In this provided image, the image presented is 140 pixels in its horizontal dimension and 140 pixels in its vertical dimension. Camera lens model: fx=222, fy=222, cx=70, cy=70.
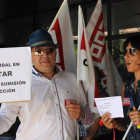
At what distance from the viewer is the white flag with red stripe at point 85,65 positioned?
7.44ft

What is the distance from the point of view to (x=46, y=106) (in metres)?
1.96

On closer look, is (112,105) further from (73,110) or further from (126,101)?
(73,110)

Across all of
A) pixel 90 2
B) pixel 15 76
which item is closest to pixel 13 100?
pixel 15 76

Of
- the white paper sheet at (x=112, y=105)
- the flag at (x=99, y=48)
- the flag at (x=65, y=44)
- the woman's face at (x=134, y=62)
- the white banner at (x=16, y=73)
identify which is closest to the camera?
the white banner at (x=16, y=73)

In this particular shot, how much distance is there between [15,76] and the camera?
172 centimetres

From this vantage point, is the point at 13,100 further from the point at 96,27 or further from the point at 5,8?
the point at 5,8

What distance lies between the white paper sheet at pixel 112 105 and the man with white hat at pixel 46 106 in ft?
0.77

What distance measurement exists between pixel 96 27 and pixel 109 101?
1713mm

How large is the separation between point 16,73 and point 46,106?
428 millimetres

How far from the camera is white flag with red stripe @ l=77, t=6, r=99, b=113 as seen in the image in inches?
89.3

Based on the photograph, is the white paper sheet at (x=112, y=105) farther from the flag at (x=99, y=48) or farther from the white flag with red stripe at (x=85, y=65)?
the flag at (x=99, y=48)

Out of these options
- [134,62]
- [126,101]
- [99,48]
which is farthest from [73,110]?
[99,48]

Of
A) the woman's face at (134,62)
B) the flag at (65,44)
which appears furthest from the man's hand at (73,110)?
the flag at (65,44)

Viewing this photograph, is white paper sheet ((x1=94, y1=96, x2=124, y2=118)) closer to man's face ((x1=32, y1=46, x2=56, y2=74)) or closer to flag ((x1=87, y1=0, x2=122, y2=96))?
man's face ((x1=32, y1=46, x2=56, y2=74))
